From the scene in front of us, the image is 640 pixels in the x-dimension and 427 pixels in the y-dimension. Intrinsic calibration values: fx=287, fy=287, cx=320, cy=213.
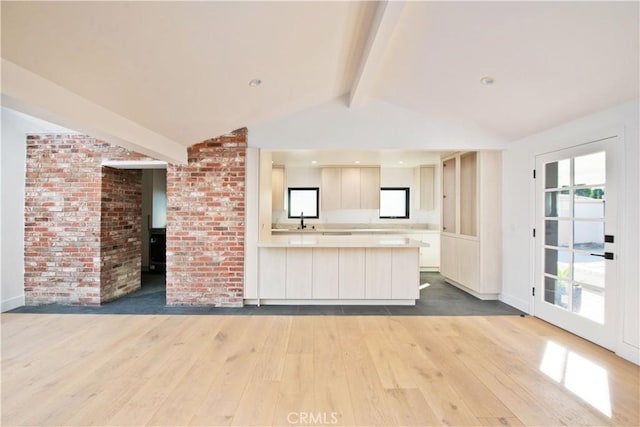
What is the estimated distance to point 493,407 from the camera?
6.21 ft

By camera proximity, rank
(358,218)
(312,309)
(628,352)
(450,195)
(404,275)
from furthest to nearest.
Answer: (358,218) < (450,195) < (404,275) < (312,309) < (628,352)

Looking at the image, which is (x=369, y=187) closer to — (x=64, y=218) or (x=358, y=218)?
(x=358, y=218)

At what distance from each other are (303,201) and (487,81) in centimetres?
467

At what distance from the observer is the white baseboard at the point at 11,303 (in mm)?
3684

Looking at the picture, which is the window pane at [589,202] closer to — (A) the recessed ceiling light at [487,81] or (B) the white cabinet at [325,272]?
(A) the recessed ceiling light at [487,81]

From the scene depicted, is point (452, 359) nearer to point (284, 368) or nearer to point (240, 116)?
point (284, 368)

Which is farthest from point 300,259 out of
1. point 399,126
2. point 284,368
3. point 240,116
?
point 399,126

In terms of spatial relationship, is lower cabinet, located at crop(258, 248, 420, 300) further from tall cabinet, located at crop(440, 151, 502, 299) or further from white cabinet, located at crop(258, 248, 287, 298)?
tall cabinet, located at crop(440, 151, 502, 299)

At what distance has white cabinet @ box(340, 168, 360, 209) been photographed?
6379 mm

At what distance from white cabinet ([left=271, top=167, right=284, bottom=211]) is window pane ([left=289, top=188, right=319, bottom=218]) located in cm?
43

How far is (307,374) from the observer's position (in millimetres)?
2277

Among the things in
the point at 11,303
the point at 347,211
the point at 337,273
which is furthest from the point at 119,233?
Answer: the point at 347,211

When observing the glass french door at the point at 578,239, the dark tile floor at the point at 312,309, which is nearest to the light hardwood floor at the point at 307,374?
the glass french door at the point at 578,239

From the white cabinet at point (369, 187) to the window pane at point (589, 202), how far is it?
3.61 meters
